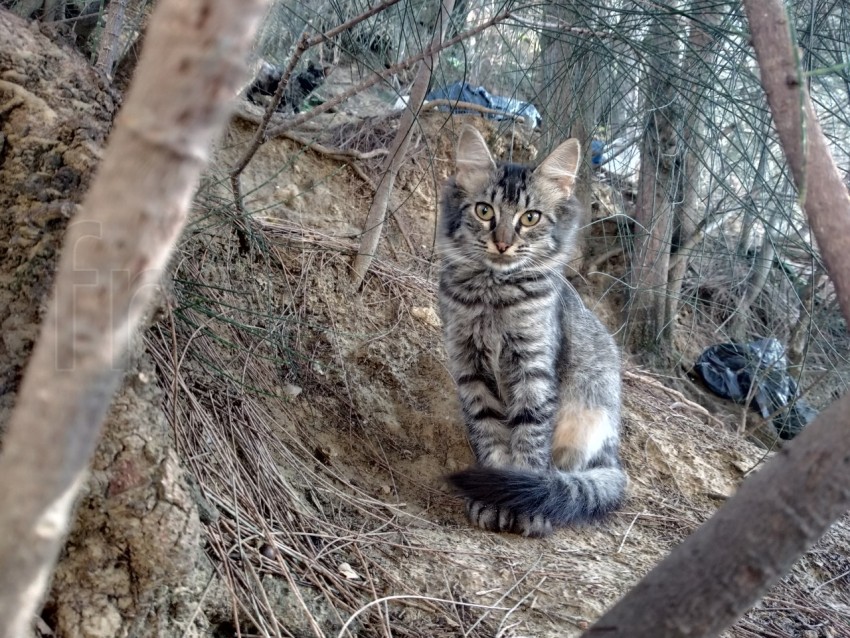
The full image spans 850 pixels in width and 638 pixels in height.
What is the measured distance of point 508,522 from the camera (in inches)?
122

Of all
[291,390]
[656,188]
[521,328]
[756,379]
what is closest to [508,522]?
[521,328]

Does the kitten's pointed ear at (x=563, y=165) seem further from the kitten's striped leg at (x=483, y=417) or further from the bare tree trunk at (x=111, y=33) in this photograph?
the bare tree trunk at (x=111, y=33)

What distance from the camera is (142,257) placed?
0.85m

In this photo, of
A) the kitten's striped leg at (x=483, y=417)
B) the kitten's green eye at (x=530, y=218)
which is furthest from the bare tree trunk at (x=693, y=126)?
the kitten's striped leg at (x=483, y=417)

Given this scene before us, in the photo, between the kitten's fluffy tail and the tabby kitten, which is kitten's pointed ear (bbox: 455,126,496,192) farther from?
the kitten's fluffy tail

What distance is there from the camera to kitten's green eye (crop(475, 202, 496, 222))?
3.57 meters

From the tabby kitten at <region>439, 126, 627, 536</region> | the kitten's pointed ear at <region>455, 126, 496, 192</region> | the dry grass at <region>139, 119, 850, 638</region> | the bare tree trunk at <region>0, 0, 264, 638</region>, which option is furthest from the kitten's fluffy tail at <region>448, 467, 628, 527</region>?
the bare tree trunk at <region>0, 0, 264, 638</region>

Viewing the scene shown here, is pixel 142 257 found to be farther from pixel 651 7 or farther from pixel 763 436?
pixel 763 436

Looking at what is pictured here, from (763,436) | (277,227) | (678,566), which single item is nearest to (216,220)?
(277,227)

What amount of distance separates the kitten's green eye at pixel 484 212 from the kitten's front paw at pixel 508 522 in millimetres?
1385

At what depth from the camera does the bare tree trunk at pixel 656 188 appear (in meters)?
3.11

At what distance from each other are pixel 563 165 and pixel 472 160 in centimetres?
47

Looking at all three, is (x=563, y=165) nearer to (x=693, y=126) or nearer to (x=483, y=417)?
(x=693, y=126)

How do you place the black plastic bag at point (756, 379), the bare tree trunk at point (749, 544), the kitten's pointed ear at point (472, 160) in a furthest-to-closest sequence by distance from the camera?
1. the black plastic bag at point (756, 379)
2. the kitten's pointed ear at point (472, 160)
3. the bare tree trunk at point (749, 544)
